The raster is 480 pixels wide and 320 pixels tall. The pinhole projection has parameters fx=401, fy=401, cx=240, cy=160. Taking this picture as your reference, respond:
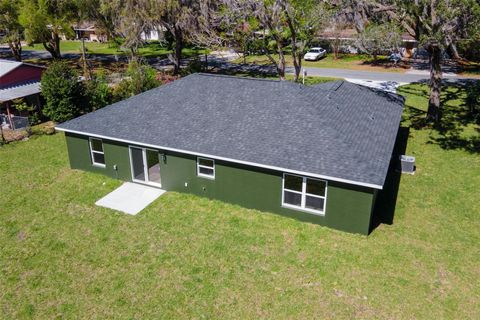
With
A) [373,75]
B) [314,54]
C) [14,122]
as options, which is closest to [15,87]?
[14,122]

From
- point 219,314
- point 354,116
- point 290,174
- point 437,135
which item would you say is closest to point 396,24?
point 437,135

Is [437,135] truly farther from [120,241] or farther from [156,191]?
[120,241]

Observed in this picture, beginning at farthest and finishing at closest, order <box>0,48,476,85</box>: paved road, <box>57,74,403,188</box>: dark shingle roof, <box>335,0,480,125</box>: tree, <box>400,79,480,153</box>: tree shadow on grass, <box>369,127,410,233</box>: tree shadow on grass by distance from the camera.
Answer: <box>0,48,476,85</box>: paved road, <box>400,79,480,153</box>: tree shadow on grass, <box>335,0,480,125</box>: tree, <box>369,127,410,233</box>: tree shadow on grass, <box>57,74,403,188</box>: dark shingle roof

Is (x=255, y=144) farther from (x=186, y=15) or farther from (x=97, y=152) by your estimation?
(x=186, y=15)

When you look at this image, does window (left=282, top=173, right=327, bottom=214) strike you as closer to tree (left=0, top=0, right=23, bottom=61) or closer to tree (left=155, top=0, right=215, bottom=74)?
tree (left=155, top=0, right=215, bottom=74)

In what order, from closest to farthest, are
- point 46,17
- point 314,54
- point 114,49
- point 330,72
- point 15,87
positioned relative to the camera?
point 15,87 < point 46,17 < point 330,72 < point 314,54 < point 114,49

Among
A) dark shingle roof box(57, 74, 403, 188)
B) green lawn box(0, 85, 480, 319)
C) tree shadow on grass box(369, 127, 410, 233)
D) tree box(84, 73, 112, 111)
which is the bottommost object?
green lawn box(0, 85, 480, 319)

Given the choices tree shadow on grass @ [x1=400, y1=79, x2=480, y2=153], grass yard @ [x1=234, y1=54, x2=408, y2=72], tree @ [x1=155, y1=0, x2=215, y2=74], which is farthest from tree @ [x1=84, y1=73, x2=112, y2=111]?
grass yard @ [x1=234, y1=54, x2=408, y2=72]
